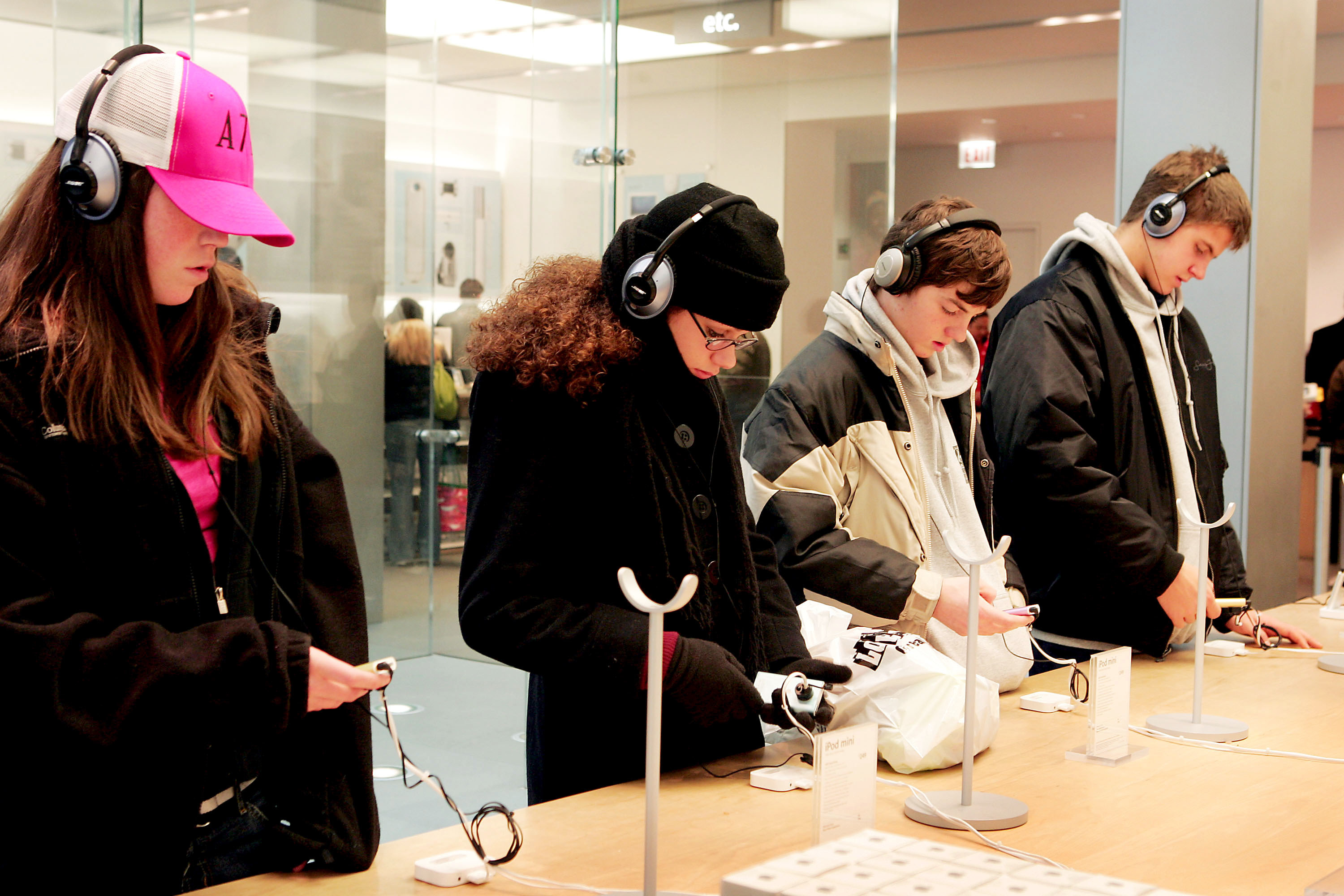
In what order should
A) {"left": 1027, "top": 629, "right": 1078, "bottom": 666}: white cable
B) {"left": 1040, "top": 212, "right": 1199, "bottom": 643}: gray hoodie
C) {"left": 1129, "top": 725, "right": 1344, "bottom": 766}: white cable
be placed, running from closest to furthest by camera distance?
{"left": 1129, "top": 725, "right": 1344, "bottom": 766}: white cable, {"left": 1027, "top": 629, "right": 1078, "bottom": 666}: white cable, {"left": 1040, "top": 212, "right": 1199, "bottom": 643}: gray hoodie

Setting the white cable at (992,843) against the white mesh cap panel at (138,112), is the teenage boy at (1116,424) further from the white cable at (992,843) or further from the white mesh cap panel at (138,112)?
the white mesh cap panel at (138,112)

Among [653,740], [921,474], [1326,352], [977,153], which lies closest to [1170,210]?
[921,474]

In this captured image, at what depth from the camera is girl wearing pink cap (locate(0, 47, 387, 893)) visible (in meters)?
1.20

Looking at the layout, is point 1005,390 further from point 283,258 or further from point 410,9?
point 410,9

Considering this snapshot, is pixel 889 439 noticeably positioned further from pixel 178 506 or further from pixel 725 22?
pixel 725 22

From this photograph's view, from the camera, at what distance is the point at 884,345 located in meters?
2.21

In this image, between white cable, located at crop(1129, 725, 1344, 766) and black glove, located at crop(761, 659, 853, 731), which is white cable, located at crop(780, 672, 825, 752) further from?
white cable, located at crop(1129, 725, 1344, 766)

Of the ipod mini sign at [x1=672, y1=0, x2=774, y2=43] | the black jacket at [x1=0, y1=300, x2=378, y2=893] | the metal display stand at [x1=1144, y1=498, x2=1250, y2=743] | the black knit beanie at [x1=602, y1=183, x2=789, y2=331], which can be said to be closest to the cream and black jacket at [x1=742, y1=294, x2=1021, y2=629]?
the metal display stand at [x1=1144, y1=498, x2=1250, y2=743]

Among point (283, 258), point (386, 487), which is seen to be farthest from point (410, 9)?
point (386, 487)

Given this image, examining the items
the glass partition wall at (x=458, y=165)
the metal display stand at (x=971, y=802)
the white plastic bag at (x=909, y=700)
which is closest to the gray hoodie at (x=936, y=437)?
the white plastic bag at (x=909, y=700)

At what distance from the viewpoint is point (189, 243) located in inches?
52.6

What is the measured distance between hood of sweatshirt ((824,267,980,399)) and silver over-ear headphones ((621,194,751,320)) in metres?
0.62

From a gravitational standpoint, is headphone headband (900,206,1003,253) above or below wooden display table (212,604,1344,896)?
above

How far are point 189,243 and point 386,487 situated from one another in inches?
143
